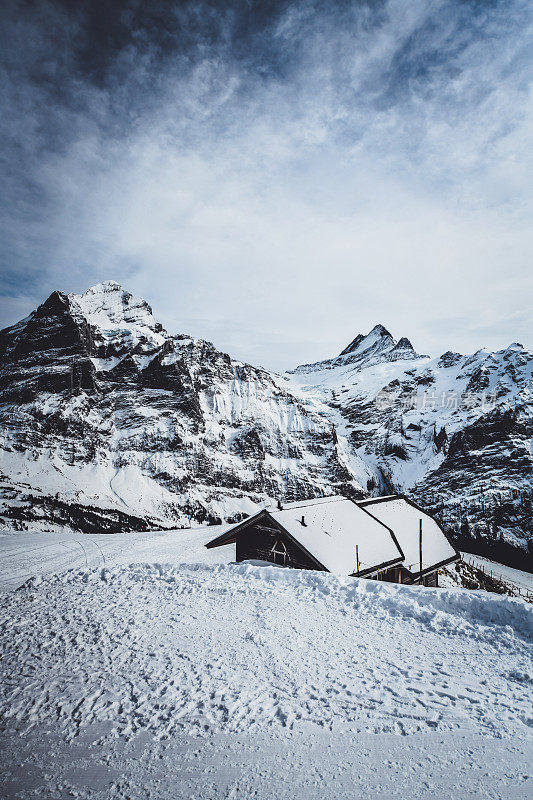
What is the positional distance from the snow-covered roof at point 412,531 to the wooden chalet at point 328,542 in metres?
0.08

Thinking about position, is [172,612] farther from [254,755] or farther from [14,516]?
[14,516]

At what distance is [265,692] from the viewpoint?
18.7 ft

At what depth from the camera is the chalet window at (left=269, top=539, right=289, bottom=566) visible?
17688 millimetres

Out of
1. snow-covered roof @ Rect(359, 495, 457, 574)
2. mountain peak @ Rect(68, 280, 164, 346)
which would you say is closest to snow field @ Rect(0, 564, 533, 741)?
snow-covered roof @ Rect(359, 495, 457, 574)

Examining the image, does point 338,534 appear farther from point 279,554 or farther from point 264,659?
point 264,659

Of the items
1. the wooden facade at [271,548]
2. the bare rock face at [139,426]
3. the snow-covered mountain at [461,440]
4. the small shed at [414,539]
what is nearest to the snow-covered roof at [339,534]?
the wooden facade at [271,548]

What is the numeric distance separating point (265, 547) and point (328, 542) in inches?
132

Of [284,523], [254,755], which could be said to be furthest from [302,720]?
[284,523]

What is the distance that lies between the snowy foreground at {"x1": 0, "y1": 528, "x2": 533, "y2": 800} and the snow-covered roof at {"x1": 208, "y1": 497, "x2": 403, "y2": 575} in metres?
7.41

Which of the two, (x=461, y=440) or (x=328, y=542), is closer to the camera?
(x=328, y=542)

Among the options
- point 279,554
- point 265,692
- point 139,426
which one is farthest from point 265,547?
point 139,426

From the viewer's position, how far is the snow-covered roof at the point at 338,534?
1677cm

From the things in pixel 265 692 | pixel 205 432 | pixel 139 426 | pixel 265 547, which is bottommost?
pixel 265 547

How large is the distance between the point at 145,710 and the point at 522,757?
16.2 feet
